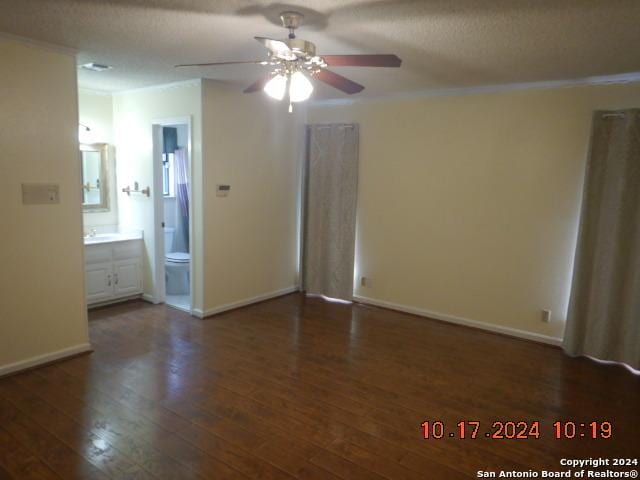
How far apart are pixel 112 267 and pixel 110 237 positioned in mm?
360

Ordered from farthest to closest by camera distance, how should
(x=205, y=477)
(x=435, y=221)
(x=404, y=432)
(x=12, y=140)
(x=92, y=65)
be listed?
(x=435, y=221) < (x=92, y=65) < (x=12, y=140) < (x=404, y=432) < (x=205, y=477)

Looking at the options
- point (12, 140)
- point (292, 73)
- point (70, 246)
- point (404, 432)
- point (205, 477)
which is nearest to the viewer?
point (205, 477)

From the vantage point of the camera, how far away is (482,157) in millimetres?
4344

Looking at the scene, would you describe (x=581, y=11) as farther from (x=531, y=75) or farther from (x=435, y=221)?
(x=435, y=221)

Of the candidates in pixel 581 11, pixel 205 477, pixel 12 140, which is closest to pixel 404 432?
pixel 205 477

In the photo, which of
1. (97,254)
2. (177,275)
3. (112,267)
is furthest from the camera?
(177,275)

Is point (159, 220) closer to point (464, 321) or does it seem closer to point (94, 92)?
point (94, 92)

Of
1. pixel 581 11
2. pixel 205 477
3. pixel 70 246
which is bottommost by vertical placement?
pixel 205 477

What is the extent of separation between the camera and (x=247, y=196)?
4.89 meters

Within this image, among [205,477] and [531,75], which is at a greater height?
[531,75]

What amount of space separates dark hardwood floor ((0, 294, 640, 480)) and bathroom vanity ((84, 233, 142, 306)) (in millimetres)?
454

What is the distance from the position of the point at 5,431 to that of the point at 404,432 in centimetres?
233

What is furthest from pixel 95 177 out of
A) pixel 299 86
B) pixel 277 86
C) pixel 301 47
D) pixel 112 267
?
pixel 301 47

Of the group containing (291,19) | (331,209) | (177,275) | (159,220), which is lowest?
(177,275)
